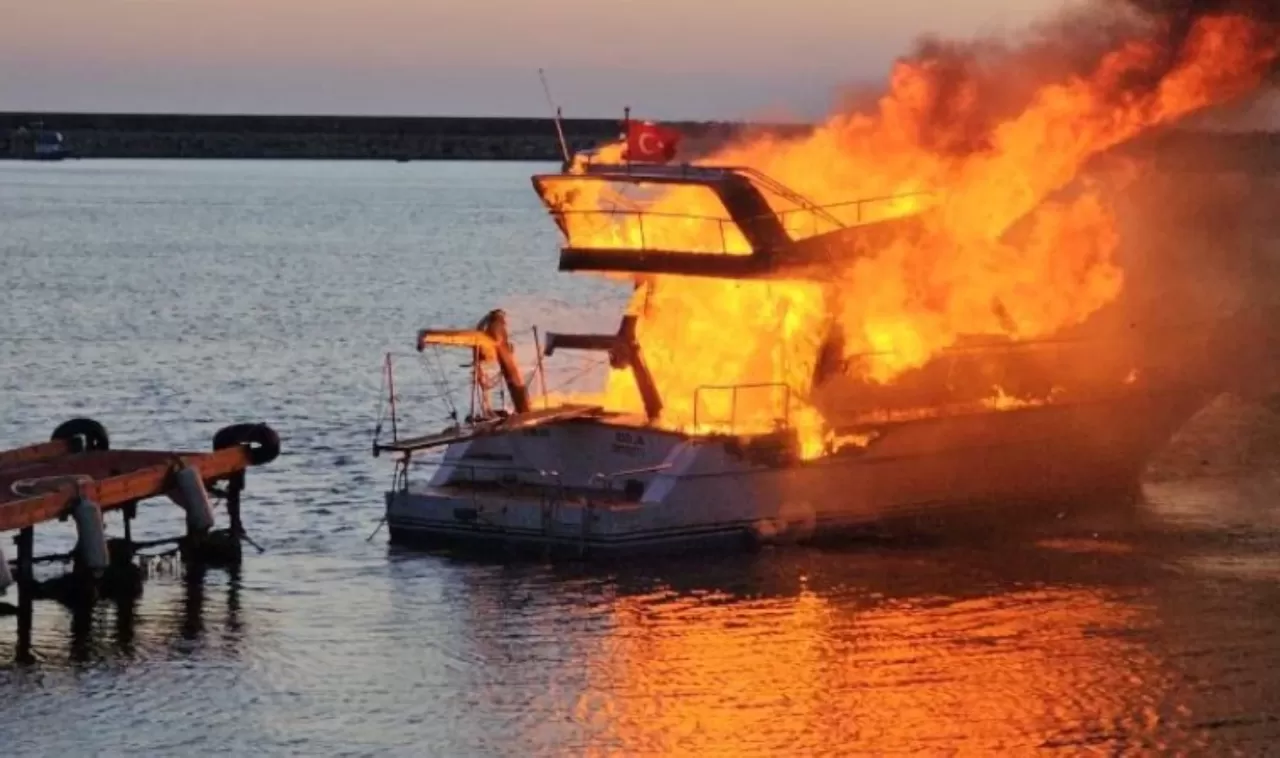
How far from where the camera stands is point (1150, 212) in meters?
43.8

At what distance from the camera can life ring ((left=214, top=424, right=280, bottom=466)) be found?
35.1 meters

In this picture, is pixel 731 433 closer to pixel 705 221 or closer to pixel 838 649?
pixel 705 221

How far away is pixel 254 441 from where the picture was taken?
35.3 meters

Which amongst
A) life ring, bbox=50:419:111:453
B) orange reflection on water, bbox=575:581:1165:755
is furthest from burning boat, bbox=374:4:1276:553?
life ring, bbox=50:419:111:453

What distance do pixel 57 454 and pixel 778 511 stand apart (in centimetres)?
982

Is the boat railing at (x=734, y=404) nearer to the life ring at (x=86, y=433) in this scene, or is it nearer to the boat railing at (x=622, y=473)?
the boat railing at (x=622, y=473)

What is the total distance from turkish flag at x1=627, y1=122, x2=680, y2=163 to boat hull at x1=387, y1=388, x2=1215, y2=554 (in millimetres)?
3913

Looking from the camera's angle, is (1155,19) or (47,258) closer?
(1155,19)

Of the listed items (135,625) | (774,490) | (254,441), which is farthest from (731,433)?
(135,625)

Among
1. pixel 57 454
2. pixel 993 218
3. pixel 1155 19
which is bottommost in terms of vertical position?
pixel 57 454

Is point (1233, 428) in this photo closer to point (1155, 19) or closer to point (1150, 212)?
point (1150, 212)

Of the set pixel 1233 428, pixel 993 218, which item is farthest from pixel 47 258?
pixel 993 218

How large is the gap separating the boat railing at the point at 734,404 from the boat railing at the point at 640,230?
1.96 metres

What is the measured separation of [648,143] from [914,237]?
4.01 metres
